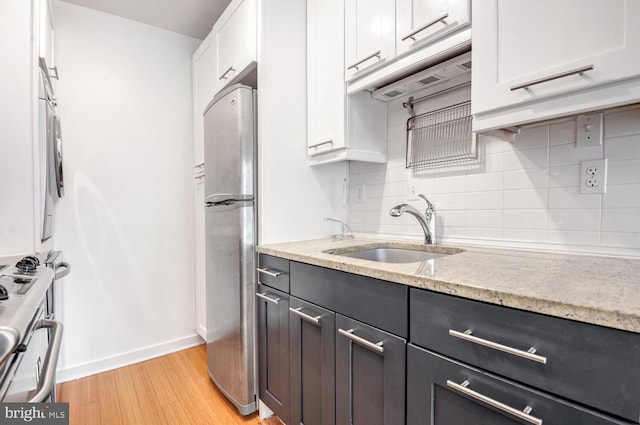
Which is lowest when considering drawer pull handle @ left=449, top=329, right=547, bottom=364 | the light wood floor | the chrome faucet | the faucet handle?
the light wood floor

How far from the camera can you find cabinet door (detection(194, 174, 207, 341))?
2486 mm

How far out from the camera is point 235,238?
1708 mm

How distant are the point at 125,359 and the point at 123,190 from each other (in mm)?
1279

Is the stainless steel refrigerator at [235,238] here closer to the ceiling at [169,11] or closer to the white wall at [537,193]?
the white wall at [537,193]

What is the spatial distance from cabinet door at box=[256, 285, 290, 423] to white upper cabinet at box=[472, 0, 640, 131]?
1.16 m

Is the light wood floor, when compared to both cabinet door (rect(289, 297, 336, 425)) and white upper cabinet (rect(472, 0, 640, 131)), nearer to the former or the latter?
cabinet door (rect(289, 297, 336, 425))

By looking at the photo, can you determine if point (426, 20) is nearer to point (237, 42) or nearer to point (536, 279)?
point (536, 279)

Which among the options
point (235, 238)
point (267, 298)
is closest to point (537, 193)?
point (267, 298)

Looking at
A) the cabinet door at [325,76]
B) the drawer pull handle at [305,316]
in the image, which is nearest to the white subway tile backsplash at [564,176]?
the cabinet door at [325,76]

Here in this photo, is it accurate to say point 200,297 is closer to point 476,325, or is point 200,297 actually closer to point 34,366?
point 34,366

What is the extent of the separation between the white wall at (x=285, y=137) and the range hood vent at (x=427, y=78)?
0.48 m

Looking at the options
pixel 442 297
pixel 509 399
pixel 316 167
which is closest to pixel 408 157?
pixel 316 167

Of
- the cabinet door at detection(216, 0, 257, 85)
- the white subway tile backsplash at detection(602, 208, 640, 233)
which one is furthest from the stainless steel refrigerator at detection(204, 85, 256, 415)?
the white subway tile backsplash at detection(602, 208, 640, 233)

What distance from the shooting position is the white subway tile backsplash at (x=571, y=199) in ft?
3.57
